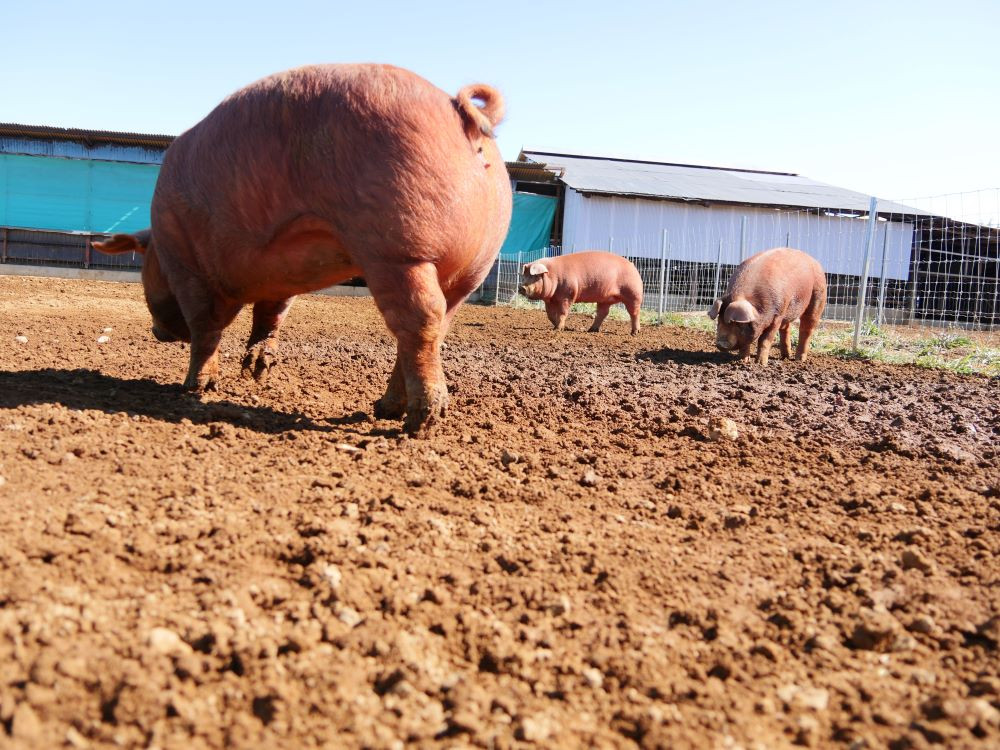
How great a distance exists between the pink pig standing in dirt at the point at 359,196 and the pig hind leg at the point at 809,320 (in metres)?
5.93

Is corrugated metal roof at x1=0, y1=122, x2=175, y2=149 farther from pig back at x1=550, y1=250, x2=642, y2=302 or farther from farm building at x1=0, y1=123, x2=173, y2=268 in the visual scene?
pig back at x1=550, y1=250, x2=642, y2=302

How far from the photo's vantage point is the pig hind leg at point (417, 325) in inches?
142

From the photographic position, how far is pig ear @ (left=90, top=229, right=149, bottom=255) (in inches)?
200

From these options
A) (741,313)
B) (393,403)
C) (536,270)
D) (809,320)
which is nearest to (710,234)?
(536,270)

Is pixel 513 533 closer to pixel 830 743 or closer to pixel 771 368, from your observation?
pixel 830 743

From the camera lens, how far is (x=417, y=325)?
3.65 m

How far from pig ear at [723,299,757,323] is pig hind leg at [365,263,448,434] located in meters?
4.78

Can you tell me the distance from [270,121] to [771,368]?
5367mm

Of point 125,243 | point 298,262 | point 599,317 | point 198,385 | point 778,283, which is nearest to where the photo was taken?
point 298,262

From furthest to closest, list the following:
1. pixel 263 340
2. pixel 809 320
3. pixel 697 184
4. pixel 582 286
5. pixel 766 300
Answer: pixel 697 184
pixel 582 286
pixel 809 320
pixel 766 300
pixel 263 340

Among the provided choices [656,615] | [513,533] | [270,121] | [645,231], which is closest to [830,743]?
[656,615]

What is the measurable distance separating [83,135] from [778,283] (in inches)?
733

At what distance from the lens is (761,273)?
8422 mm

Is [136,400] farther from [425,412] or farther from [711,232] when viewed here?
[711,232]
